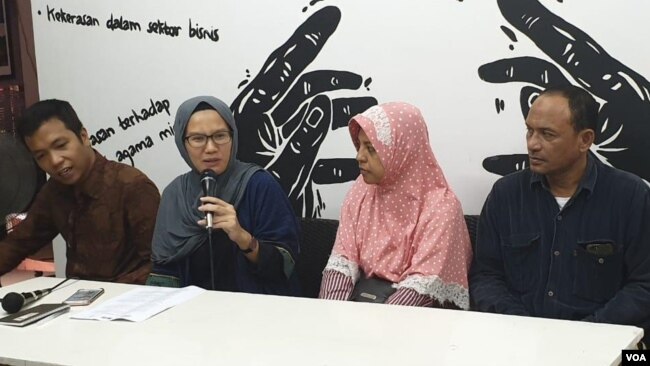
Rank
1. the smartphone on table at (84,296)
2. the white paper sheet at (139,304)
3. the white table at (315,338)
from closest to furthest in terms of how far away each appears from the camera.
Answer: the white table at (315,338), the white paper sheet at (139,304), the smartphone on table at (84,296)

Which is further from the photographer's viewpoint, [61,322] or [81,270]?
[81,270]

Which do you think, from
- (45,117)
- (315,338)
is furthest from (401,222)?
(45,117)

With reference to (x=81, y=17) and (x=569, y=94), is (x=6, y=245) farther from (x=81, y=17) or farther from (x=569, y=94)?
(x=569, y=94)

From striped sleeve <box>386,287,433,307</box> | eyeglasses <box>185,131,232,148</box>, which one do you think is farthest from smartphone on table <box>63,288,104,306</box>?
striped sleeve <box>386,287,433,307</box>

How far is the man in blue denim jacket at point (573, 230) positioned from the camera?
2.67 m

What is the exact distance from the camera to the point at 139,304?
2527mm

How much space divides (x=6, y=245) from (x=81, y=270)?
0.33 metres

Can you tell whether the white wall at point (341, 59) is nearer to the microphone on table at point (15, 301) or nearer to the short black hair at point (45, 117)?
the short black hair at point (45, 117)

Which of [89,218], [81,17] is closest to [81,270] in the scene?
[89,218]

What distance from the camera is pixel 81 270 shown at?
3.42m

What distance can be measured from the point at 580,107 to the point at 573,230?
409 mm

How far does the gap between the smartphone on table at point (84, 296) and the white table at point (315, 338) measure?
16 cm

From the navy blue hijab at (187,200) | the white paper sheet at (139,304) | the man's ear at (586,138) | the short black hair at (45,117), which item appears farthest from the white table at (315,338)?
the short black hair at (45,117)

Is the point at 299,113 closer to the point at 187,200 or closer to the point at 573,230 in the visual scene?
the point at 187,200
